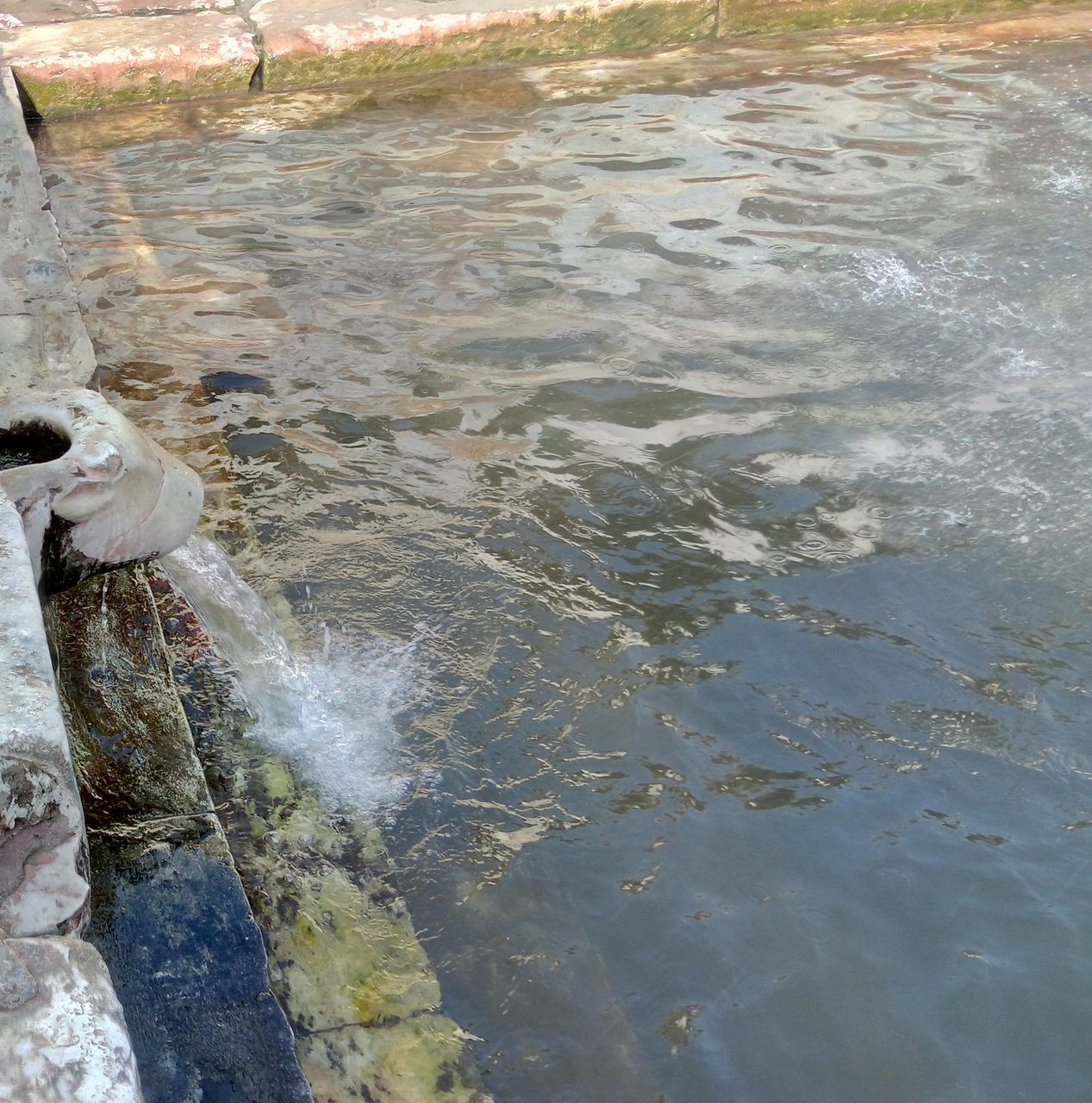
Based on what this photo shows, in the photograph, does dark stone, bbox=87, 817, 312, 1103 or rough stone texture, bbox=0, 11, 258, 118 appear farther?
rough stone texture, bbox=0, 11, 258, 118

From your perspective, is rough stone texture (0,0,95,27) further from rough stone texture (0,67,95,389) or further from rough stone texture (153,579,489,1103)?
rough stone texture (153,579,489,1103)

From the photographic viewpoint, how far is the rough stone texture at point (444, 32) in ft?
24.0

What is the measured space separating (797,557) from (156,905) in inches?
86.4

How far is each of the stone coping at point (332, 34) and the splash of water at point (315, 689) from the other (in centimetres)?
457

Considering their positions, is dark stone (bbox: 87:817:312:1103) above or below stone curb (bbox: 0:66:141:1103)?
below

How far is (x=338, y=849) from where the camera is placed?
2.83 metres

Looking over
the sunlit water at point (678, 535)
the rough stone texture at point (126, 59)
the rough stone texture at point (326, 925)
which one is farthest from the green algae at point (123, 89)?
the rough stone texture at point (326, 925)

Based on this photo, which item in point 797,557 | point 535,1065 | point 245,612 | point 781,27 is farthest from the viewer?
point 781,27

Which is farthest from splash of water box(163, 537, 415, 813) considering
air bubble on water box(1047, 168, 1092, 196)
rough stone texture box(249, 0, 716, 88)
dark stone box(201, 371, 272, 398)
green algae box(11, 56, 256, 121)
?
rough stone texture box(249, 0, 716, 88)

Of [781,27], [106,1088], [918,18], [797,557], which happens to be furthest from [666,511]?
[918,18]

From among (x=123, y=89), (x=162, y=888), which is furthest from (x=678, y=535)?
(x=123, y=89)

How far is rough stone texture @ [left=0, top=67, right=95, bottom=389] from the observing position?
3.88 metres

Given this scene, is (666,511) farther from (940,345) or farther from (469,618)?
(940,345)

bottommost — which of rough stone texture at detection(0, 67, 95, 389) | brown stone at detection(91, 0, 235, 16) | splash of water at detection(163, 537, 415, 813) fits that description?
splash of water at detection(163, 537, 415, 813)
